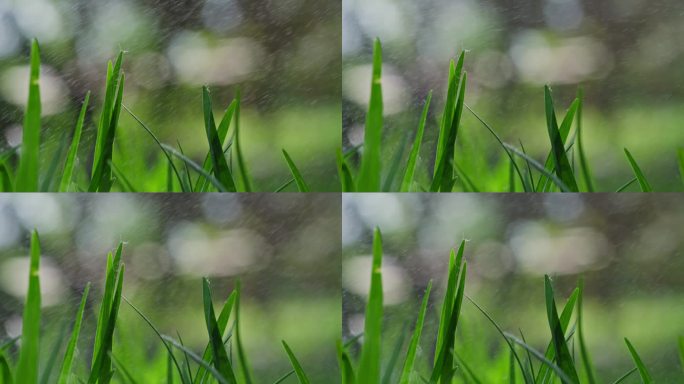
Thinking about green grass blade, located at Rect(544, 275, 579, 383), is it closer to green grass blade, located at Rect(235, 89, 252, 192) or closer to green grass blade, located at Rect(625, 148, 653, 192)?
green grass blade, located at Rect(625, 148, 653, 192)

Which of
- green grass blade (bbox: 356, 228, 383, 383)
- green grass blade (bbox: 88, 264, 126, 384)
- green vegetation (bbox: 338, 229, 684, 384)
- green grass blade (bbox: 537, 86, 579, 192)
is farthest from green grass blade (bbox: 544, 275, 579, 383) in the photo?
green grass blade (bbox: 88, 264, 126, 384)

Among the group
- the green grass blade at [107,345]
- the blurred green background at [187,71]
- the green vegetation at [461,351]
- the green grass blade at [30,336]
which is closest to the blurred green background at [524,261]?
the green vegetation at [461,351]

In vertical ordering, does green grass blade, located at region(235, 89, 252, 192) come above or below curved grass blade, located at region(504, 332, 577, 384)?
above

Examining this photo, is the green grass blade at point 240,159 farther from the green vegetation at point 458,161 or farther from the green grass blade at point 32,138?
the green grass blade at point 32,138

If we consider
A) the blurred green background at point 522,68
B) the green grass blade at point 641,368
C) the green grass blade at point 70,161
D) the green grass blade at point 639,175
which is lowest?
the green grass blade at point 641,368

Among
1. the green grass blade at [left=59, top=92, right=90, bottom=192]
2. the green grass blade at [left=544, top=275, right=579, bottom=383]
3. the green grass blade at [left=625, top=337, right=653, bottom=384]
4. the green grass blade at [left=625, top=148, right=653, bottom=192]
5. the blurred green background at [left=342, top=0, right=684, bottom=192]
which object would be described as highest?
the blurred green background at [left=342, top=0, right=684, bottom=192]

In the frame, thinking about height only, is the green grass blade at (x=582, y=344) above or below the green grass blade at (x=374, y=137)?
below

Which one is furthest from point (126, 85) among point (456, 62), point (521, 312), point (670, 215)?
point (670, 215)
